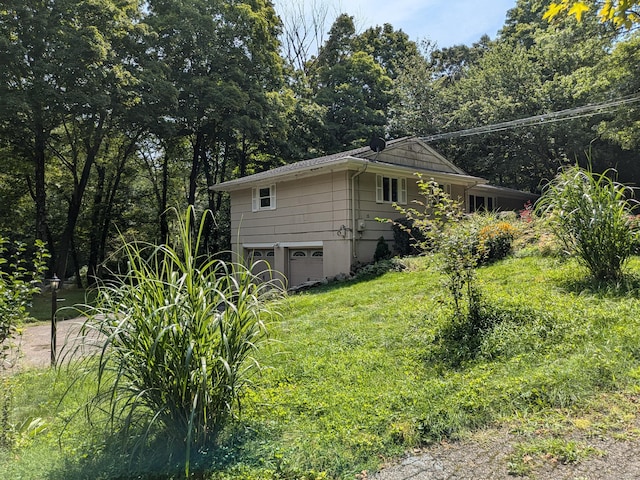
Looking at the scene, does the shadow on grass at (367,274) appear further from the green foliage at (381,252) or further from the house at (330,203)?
the green foliage at (381,252)

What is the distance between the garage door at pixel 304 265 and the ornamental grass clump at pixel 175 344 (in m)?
9.99

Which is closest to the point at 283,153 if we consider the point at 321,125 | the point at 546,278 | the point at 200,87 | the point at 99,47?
the point at 321,125

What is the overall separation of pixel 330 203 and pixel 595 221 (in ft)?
25.9

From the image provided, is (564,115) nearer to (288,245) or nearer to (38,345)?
(288,245)

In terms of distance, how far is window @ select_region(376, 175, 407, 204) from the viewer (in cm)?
1288

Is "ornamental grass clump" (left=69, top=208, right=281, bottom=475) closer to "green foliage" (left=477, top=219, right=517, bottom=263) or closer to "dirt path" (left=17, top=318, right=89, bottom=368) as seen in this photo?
"dirt path" (left=17, top=318, right=89, bottom=368)

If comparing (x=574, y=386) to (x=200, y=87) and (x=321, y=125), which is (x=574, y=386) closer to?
(x=200, y=87)

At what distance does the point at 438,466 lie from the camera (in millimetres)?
2492

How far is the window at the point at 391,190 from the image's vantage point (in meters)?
12.9

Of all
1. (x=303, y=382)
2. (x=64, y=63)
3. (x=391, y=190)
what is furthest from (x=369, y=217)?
(x=64, y=63)

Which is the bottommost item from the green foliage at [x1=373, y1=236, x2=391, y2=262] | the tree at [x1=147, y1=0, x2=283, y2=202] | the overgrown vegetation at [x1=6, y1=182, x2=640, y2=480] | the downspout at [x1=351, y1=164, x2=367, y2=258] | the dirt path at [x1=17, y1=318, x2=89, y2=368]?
the dirt path at [x1=17, y1=318, x2=89, y2=368]

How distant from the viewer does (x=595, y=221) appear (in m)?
5.09

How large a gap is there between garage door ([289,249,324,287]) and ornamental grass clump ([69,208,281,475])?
32.8 feet

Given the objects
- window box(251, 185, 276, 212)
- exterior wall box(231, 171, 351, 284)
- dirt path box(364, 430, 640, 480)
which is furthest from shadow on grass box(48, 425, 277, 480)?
window box(251, 185, 276, 212)
